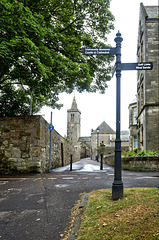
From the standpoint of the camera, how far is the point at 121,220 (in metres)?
2.78

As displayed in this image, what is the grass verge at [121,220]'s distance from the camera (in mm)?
2346

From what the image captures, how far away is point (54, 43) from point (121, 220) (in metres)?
9.60

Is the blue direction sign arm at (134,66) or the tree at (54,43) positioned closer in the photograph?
the blue direction sign arm at (134,66)

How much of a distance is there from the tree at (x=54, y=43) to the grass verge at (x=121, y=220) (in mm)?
5242

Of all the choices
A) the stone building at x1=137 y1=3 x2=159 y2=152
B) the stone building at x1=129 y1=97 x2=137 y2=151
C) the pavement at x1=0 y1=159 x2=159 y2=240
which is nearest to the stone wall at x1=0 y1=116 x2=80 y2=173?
the pavement at x1=0 y1=159 x2=159 y2=240

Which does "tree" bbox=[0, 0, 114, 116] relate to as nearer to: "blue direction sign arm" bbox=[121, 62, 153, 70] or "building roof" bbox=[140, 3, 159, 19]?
"blue direction sign arm" bbox=[121, 62, 153, 70]

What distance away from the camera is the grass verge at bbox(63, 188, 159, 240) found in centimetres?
235

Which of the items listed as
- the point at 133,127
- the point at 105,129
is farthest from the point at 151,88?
the point at 105,129

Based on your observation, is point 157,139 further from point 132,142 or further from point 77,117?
point 77,117

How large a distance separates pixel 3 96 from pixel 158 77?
12.7 meters

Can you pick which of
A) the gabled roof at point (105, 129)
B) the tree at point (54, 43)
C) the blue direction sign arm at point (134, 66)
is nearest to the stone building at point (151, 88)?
the tree at point (54, 43)

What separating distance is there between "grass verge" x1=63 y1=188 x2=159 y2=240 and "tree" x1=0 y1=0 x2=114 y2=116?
524 centimetres

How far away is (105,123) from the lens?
7531 cm

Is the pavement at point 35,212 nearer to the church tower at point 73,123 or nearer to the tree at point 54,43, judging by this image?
the tree at point 54,43
